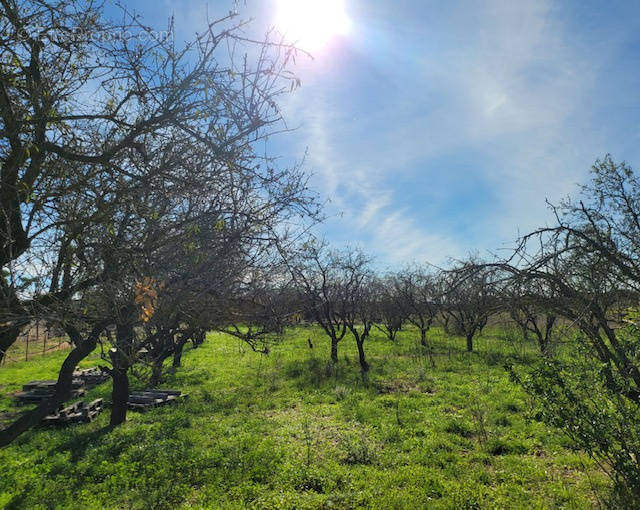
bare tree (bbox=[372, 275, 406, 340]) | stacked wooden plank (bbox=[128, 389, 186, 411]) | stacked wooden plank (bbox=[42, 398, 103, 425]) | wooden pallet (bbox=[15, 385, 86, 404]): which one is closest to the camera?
stacked wooden plank (bbox=[42, 398, 103, 425])

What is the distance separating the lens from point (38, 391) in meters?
15.6

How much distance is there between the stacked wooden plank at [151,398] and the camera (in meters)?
13.5

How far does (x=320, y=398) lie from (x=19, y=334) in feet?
34.7

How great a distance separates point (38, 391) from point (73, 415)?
4631 millimetres

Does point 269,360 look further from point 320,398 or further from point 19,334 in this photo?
point 19,334

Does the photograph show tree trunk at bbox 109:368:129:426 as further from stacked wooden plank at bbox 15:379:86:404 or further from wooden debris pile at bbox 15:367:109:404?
stacked wooden plank at bbox 15:379:86:404

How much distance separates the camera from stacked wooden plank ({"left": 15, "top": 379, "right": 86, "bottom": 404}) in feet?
49.2

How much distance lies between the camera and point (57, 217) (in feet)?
12.8

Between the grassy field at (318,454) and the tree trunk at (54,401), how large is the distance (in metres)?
3.21

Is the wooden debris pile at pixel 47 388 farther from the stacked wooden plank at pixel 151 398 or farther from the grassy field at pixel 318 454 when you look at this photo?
the stacked wooden plank at pixel 151 398

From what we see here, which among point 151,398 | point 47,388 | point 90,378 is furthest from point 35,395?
point 151,398

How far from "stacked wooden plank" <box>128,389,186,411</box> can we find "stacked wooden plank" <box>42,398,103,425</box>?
1.12 meters

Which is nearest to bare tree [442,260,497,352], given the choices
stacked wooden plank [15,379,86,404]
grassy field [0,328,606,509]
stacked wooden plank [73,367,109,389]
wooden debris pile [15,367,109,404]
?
grassy field [0,328,606,509]

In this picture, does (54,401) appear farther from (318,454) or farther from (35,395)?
(35,395)
